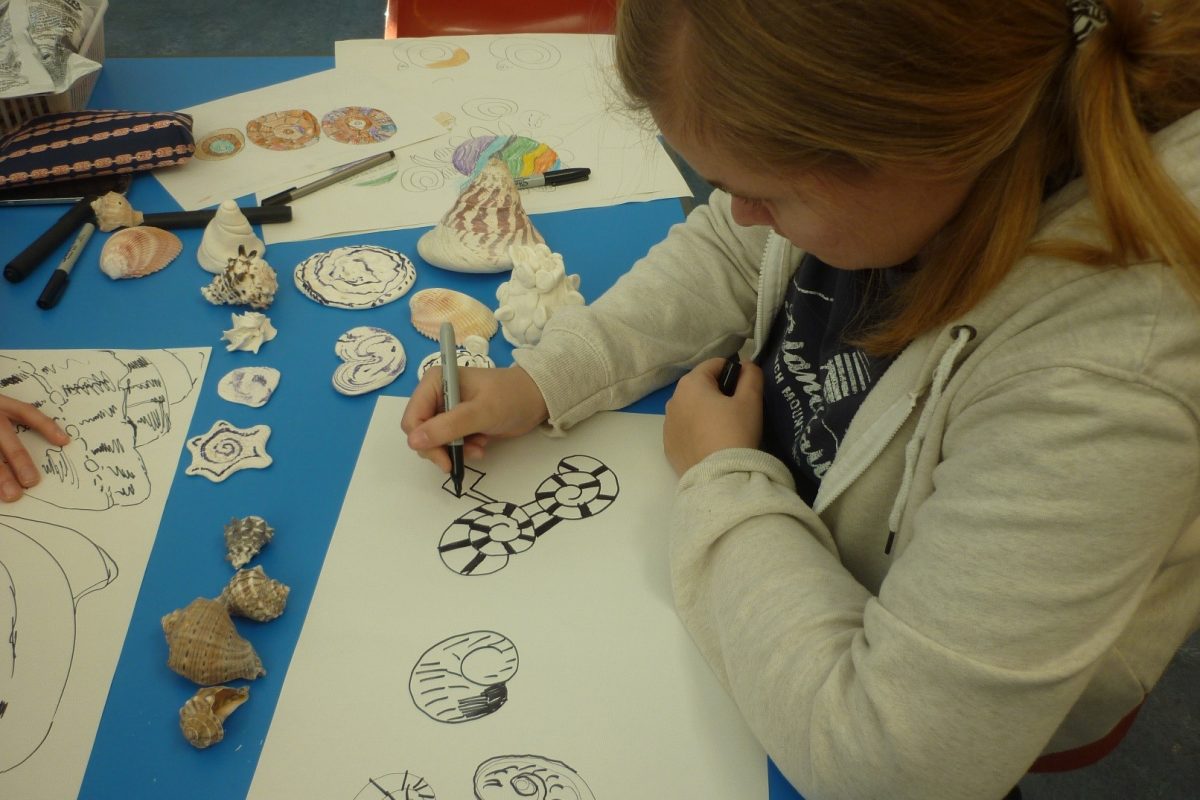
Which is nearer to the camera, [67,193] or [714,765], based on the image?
[714,765]

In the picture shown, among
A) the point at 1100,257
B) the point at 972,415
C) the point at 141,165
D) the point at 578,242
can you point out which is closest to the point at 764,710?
the point at 972,415

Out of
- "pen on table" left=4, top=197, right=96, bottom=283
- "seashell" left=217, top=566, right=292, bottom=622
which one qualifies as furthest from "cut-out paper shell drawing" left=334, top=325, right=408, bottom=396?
"pen on table" left=4, top=197, right=96, bottom=283

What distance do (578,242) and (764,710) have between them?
1.91 feet

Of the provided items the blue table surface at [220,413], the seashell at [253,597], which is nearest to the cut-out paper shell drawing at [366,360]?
the blue table surface at [220,413]

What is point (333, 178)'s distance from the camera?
1052 mm

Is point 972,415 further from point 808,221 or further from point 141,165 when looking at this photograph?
point 141,165

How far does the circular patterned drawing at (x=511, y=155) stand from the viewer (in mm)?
1092

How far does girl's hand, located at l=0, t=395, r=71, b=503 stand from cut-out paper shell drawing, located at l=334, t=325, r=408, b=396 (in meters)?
0.24

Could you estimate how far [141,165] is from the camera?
40.7 inches

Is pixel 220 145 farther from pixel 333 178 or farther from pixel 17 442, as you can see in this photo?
pixel 17 442

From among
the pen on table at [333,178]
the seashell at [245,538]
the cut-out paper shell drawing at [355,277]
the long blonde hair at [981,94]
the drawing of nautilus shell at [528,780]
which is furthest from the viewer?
the pen on table at [333,178]

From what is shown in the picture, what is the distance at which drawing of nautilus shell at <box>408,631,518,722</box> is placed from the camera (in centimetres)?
62

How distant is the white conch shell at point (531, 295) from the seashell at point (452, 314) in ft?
0.06

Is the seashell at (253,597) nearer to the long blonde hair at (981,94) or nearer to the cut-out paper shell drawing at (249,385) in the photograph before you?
the cut-out paper shell drawing at (249,385)
